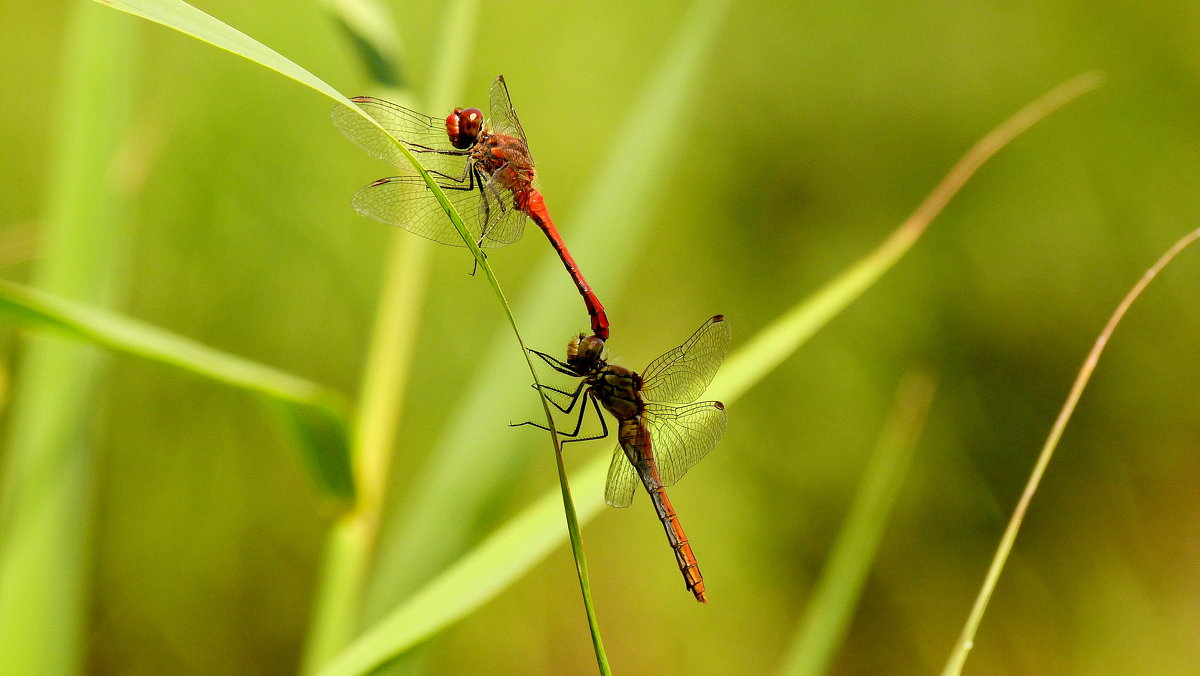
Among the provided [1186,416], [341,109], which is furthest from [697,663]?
[341,109]

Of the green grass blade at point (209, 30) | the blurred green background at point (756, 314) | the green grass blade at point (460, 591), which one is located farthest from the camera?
the blurred green background at point (756, 314)

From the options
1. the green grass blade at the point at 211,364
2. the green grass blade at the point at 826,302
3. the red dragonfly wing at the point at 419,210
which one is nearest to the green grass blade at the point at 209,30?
the green grass blade at the point at 211,364

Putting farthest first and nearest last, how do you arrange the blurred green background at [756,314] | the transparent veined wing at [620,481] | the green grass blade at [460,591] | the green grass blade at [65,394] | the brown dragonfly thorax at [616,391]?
the blurred green background at [756,314], the brown dragonfly thorax at [616,391], the transparent veined wing at [620,481], the green grass blade at [65,394], the green grass blade at [460,591]

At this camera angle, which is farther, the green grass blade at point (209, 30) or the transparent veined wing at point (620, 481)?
the transparent veined wing at point (620, 481)

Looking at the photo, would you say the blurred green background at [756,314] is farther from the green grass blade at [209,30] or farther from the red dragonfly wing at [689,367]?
the green grass blade at [209,30]

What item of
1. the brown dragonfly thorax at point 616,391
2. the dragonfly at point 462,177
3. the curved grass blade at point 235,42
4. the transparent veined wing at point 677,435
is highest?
the dragonfly at point 462,177

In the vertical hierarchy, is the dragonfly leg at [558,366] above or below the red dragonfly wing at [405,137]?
below

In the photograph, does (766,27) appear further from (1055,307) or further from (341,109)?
(341,109)

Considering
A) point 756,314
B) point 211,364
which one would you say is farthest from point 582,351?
point 756,314
